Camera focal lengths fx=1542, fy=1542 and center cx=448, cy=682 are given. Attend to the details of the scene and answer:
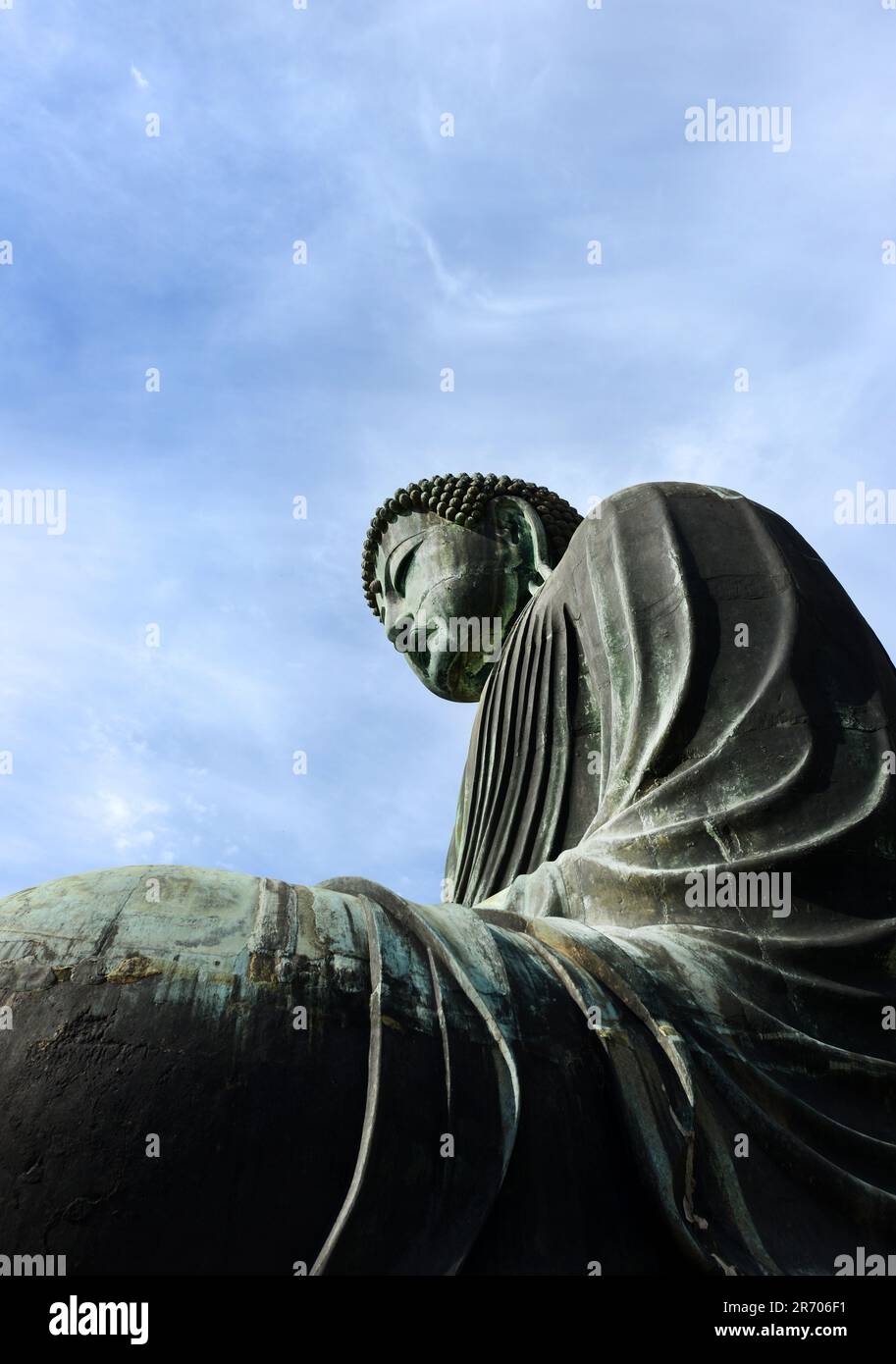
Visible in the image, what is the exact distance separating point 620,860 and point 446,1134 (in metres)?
1.56

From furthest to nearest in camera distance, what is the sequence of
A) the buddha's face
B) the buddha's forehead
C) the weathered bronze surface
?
the buddha's forehead, the buddha's face, the weathered bronze surface

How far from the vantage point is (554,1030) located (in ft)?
12.5

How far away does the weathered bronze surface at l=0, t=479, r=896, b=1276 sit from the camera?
3.24 m

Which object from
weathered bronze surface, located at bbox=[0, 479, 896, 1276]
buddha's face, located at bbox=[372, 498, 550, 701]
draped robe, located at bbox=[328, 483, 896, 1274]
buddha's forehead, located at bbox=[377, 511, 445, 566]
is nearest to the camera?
weathered bronze surface, located at bbox=[0, 479, 896, 1276]

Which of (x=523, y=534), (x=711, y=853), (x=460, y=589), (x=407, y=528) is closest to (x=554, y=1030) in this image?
(x=711, y=853)

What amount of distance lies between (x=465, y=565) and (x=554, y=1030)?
14.8 feet

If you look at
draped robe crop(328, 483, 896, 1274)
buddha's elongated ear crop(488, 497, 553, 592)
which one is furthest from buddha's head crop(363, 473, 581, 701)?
draped robe crop(328, 483, 896, 1274)

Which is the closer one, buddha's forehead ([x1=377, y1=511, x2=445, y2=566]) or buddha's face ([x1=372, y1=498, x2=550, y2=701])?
buddha's face ([x1=372, y1=498, x2=550, y2=701])

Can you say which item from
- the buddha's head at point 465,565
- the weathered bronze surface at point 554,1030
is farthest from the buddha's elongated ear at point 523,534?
the weathered bronze surface at point 554,1030

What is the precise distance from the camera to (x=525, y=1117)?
362 centimetres

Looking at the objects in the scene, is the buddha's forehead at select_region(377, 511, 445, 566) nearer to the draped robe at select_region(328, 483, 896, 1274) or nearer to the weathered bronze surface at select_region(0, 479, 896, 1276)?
the draped robe at select_region(328, 483, 896, 1274)

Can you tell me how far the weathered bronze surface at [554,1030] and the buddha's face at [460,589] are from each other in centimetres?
242

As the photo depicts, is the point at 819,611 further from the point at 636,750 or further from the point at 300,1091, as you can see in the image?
the point at 300,1091

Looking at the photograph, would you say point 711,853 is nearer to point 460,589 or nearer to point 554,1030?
point 554,1030
